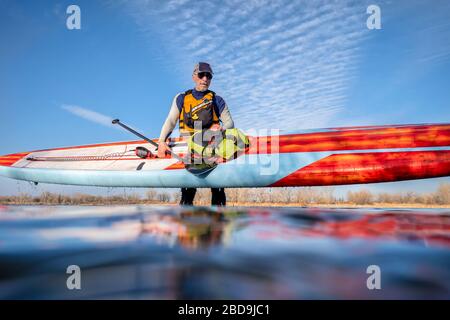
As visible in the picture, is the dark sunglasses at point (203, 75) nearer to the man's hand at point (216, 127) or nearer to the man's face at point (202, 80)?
the man's face at point (202, 80)

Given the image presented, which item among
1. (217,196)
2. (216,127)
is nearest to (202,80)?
(216,127)

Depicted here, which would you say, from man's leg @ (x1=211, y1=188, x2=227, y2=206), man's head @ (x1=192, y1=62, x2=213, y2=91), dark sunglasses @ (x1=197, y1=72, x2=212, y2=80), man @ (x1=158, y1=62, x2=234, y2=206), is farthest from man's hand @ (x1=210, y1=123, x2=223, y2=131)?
man's leg @ (x1=211, y1=188, x2=227, y2=206)

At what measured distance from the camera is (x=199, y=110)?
12.9 feet

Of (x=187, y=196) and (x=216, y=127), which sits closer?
(x=216, y=127)

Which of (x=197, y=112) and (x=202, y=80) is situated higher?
(x=202, y=80)

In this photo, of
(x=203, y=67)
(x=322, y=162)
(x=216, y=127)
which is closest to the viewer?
(x=203, y=67)

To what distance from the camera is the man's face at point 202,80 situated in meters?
3.94

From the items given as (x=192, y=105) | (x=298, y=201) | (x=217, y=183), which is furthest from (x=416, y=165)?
(x=298, y=201)

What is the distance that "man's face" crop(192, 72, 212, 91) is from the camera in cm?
394

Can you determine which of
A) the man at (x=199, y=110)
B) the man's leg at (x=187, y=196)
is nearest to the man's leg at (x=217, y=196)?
the man's leg at (x=187, y=196)

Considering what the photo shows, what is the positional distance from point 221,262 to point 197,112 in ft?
11.2

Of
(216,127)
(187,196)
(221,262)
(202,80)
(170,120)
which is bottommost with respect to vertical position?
(187,196)

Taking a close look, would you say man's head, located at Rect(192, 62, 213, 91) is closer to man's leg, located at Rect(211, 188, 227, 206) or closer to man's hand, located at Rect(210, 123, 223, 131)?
man's hand, located at Rect(210, 123, 223, 131)

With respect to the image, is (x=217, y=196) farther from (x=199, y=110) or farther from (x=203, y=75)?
(x=203, y=75)
